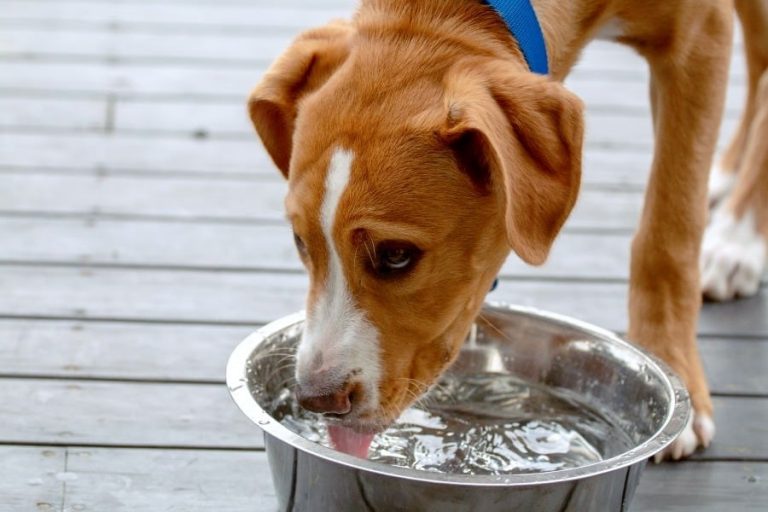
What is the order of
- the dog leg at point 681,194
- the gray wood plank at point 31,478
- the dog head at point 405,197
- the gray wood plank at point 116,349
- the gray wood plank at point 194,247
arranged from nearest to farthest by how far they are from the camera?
the dog head at point 405,197, the gray wood plank at point 31,478, the dog leg at point 681,194, the gray wood plank at point 116,349, the gray wood plank at point 194,247

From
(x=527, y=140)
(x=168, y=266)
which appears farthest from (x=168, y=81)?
(x=527, y=140)

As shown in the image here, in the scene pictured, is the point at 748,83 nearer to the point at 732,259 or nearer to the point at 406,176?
the point at 732,259

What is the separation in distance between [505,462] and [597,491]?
0.41 meters

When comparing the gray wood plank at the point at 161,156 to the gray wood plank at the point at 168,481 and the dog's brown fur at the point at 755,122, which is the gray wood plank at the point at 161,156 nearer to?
the dog's brown fur at the point at 755,122

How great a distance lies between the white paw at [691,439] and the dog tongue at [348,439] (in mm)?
662

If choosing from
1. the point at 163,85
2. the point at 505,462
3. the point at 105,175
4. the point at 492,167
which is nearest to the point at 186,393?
the point at 505,462

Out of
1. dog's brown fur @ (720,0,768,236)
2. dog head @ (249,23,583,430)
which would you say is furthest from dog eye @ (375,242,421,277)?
dog's brown fur @ (720,0,768,236)

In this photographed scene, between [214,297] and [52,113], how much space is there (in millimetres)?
1486

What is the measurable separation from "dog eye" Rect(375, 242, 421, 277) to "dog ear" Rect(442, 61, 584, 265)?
0.59 ft

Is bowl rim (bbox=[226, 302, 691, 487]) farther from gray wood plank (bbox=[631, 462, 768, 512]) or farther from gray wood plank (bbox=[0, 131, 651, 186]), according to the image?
gray wood plank (bbox=[0, 131, 651, 186])

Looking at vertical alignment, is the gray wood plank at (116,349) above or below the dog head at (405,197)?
below

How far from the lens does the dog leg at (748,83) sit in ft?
11.5

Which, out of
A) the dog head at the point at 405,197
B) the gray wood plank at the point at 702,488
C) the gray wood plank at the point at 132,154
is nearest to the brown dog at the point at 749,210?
Answer: the gray wood plank at the point at 702,488

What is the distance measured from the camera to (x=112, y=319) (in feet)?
10.4
